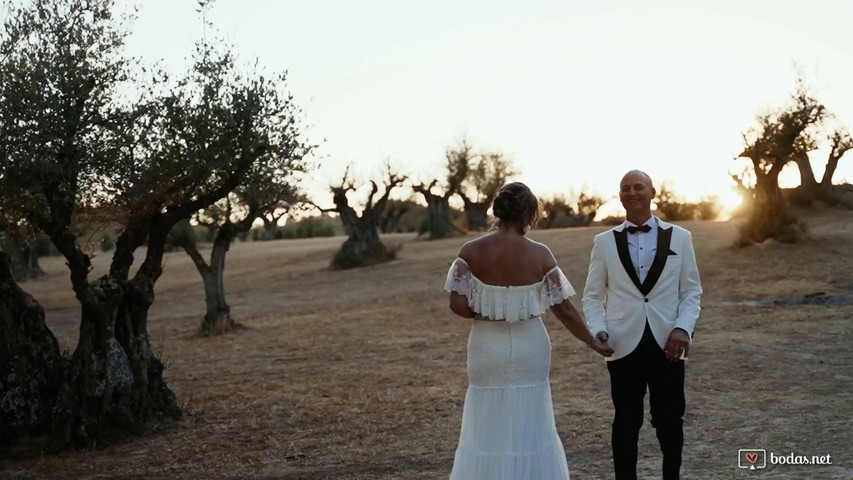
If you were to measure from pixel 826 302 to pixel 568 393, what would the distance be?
35.1 ft

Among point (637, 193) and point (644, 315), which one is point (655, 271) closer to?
point (644, 315)

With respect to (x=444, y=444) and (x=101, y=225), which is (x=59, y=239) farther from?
(x=444, y=444)

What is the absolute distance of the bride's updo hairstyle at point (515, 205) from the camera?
6.06 metres

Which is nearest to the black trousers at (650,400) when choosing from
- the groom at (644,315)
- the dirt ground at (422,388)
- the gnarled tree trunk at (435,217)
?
the groom at (644,315)

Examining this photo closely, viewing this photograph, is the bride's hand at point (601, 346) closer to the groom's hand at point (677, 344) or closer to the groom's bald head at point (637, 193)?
the groom's hand at point (677, 344)

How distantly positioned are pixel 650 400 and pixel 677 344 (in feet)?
1.47

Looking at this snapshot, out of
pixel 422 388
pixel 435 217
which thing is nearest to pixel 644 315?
pixel 422 388

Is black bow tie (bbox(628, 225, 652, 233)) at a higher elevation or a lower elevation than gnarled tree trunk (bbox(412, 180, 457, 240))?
lower

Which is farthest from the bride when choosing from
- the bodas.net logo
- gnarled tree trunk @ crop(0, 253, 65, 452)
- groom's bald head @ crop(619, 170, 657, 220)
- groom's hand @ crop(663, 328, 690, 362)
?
gnarled tree trunk @ crop(0, 253, 65, 452)

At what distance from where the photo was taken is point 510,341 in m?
6.27

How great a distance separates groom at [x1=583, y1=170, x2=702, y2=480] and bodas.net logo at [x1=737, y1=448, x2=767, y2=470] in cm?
213

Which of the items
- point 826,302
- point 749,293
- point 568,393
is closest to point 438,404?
point 568,393

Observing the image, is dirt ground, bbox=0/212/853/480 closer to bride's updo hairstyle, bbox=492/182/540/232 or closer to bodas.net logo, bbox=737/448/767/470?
bodas.net logo, bbox=737/448/767/470

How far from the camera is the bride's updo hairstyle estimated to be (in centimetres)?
606
